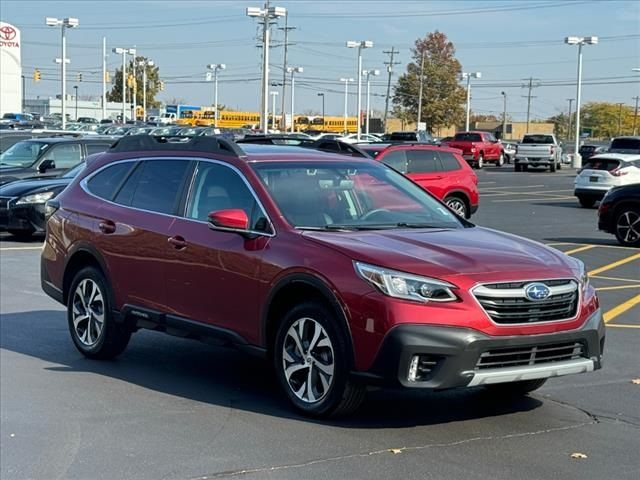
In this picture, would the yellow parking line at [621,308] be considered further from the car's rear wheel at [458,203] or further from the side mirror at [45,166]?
the side mirror at [45,166]

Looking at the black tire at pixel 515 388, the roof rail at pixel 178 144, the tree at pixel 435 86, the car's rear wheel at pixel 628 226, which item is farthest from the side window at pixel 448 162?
the tree at pixel 435 86

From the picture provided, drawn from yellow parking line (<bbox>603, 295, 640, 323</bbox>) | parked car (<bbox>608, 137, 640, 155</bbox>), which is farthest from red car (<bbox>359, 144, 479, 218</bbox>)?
parked car (<bbox>608, 137, 640, 155</bbox>)

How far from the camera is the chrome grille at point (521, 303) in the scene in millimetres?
5551

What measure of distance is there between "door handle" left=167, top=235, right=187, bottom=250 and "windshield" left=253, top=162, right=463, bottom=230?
0.78 metres

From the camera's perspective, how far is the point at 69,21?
57.0 m

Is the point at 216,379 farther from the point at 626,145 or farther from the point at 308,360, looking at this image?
the point at 626,145

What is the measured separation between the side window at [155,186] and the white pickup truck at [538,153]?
43.5m

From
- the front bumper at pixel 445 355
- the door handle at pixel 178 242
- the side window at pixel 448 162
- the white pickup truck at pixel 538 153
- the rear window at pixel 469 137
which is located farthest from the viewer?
the rear window at pixel 469 137

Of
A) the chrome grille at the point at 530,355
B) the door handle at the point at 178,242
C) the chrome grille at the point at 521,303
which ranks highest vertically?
the door handle at the point at 178,242

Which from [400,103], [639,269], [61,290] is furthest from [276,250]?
[400,103]

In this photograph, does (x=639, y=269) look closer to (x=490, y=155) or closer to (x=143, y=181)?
(x=143, y=181)

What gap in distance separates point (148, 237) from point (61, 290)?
1.60m

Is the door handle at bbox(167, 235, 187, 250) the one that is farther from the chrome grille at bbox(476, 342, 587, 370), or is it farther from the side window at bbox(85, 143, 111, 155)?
the side window at bbox(85, 143, 111, 155)

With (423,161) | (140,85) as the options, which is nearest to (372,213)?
(423,161)
